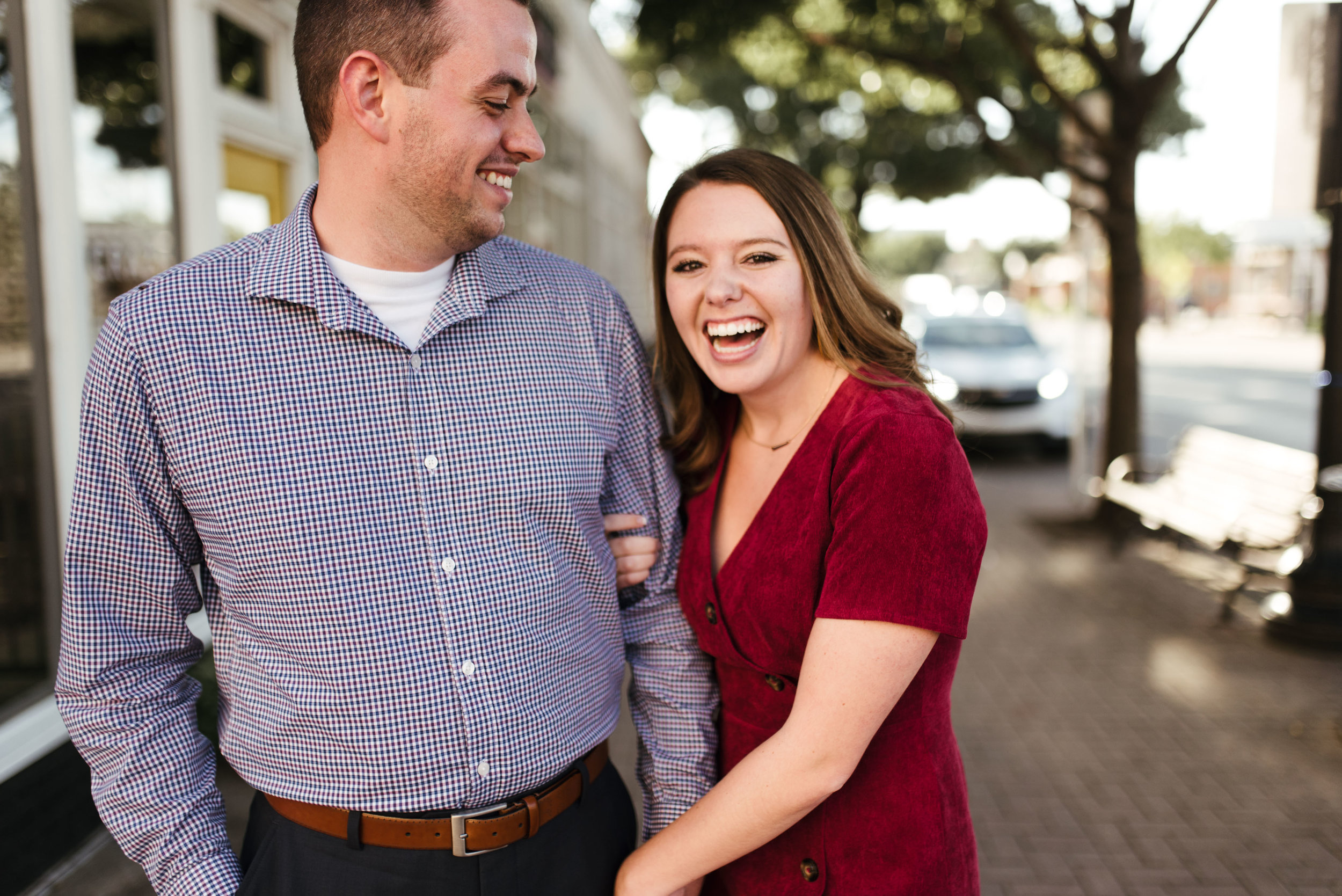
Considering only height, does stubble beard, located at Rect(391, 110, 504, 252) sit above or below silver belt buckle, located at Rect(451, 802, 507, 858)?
above

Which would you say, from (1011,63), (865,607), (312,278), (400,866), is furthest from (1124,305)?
(400,866)

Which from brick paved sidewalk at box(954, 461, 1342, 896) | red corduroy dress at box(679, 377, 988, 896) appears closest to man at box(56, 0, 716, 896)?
red corduroy dress at box(679, 377, 988, 896)

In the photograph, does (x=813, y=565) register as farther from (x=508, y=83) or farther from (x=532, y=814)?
(x=508, y=83)

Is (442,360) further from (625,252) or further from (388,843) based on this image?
(625,252)

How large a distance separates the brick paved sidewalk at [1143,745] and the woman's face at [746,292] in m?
2.46

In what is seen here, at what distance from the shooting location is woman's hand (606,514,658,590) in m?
2.02

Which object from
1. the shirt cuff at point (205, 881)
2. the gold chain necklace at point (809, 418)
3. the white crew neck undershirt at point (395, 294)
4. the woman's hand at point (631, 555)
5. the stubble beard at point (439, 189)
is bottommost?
the shirt cuff at point (205, 881)

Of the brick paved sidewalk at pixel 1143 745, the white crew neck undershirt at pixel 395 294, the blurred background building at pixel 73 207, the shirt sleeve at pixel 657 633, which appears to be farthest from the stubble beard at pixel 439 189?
the brick paved sidewalk at pixel 1143 745

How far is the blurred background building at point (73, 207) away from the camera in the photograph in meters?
3.51

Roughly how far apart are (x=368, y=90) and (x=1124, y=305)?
7854 millimetres

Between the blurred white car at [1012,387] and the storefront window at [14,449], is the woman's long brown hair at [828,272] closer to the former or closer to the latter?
the storefront window at [14,449]

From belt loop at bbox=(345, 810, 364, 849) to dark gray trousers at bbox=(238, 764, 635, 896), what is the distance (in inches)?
0.5

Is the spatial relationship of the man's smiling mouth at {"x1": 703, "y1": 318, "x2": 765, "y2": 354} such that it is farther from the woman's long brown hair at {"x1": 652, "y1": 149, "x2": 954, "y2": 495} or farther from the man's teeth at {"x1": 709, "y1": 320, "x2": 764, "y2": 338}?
the woman's long brown hair at {"x1": 652, "y1": 149, "x2": 954, "y2": 495}

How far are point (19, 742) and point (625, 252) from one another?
21.7m
